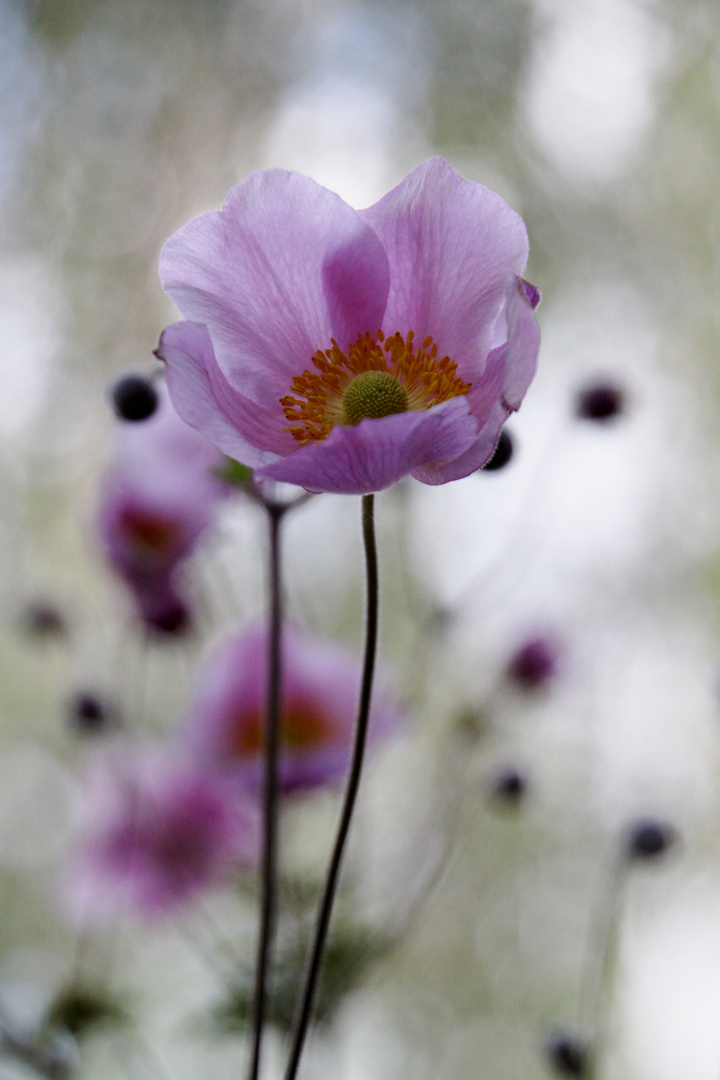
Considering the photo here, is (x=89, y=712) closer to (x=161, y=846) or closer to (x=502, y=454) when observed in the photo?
(x=161, y=846)

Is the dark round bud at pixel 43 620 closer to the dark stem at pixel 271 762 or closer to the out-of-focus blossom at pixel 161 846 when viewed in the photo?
the out-of-focus blossom at pixel 161 846

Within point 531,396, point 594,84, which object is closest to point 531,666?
point 531,396

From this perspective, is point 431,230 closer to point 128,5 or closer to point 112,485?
point 112,485

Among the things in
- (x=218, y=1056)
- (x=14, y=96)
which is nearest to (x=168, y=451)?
(x=218, y=1056)

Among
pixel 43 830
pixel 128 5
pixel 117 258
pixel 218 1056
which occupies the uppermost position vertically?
pixel 128 5

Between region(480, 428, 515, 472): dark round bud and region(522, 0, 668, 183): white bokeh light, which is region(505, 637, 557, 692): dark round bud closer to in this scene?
region(480, 428, 515, 472): dark round bud
